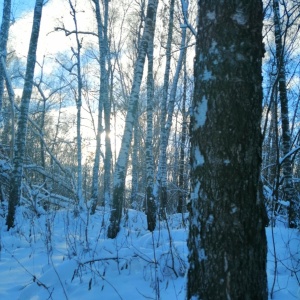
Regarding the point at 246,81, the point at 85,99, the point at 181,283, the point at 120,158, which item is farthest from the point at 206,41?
the point at 85,99

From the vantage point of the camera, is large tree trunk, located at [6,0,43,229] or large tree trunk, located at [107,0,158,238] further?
large tree trunk, located at [6,0,43,229]

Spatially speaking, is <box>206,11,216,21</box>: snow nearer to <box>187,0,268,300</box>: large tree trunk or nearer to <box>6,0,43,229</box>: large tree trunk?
<box>187,0,268,300</box>: large tree trunk

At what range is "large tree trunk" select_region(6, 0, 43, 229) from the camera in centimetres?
668

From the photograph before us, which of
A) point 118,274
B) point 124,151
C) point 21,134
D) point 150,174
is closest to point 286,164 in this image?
point 124,151

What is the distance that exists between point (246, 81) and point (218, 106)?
19cm

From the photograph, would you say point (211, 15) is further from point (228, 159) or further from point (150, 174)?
point (150, 174)

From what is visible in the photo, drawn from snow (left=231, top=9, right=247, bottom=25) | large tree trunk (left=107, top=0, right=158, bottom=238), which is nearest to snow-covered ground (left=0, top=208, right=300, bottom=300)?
snow (left=231, top=9, right=247, bottom=25)

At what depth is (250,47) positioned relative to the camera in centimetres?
156

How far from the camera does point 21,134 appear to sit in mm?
6781

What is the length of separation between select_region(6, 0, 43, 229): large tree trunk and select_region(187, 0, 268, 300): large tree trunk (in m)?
6.01

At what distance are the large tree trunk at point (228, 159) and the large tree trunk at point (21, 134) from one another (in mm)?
6006

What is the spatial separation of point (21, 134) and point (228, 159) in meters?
6.24

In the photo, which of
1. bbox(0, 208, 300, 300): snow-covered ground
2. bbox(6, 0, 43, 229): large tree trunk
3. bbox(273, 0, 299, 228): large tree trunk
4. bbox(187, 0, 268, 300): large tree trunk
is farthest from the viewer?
bbox(6, 0, 43, 229): large tree trunk

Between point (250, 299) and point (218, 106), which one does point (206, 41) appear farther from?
point (250, 299)
